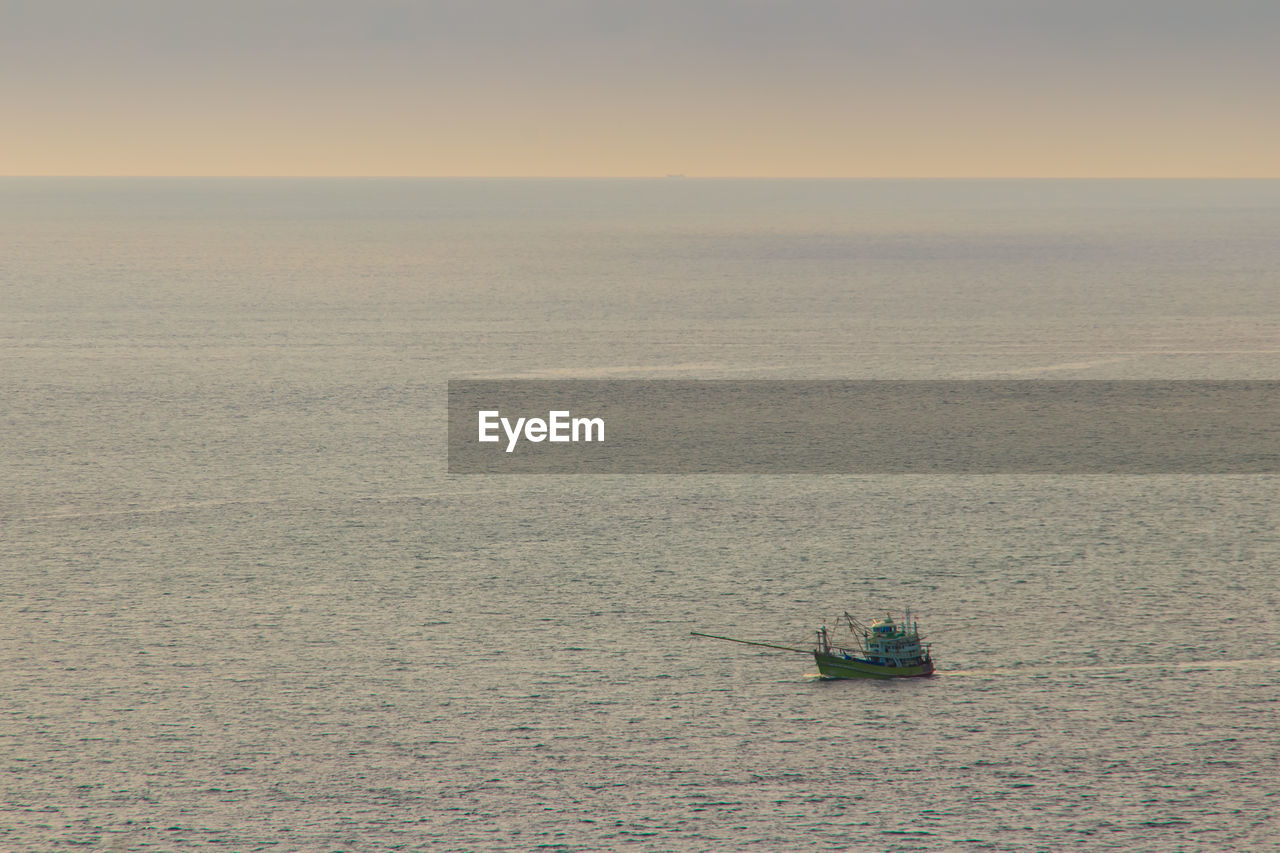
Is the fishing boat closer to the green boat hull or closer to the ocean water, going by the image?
the green boat hull

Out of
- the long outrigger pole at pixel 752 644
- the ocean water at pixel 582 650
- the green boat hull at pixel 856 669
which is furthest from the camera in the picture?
the long outrigger pole at pixel 752 644

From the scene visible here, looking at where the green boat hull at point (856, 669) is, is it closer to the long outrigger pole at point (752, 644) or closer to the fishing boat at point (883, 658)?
the fishing boat at point (883, 658)

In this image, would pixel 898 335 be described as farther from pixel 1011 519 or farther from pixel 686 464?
pixel 1011 519

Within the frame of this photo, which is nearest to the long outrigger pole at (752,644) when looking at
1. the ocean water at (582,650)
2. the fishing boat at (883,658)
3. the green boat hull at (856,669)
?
the ocean water at (582,650)

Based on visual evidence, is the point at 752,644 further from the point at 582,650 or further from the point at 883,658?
the point at 582,650

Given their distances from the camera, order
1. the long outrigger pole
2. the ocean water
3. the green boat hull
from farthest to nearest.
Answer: the long outrigger pole → the green boat hull → the ocean water

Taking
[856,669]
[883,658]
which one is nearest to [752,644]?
[856,669]

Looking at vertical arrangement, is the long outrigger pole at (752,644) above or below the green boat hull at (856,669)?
above

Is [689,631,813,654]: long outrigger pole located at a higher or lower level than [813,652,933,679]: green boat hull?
higher

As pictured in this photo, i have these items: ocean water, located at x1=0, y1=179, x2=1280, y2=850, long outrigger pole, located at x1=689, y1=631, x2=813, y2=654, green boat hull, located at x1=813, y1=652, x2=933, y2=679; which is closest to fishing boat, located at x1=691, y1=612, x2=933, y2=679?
green boat hull, located at x1=813, y1=652, x2=933, y2=679
